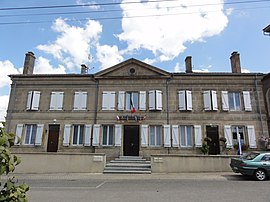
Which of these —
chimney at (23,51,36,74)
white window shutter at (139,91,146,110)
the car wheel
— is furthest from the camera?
chimney at (23,51,36,74)

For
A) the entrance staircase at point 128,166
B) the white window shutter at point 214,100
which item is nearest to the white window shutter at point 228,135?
the white window shutter at point 214,100

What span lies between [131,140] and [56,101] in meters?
6.77

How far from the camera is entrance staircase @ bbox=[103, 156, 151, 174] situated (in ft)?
40.4

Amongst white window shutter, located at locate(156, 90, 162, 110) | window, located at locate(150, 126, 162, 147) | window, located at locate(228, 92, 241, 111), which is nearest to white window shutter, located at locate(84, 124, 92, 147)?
window, located at locate(150, 126, 162, 147)

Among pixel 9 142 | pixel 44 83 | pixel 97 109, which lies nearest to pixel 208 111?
pixel 97 109

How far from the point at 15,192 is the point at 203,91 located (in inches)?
629

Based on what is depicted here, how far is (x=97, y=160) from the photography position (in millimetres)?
12469

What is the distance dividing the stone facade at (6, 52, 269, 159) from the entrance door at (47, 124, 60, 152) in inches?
3.0

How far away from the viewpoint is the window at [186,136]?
1550 centimetres

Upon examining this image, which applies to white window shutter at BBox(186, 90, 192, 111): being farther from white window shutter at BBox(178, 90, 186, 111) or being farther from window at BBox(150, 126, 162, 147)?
window at BBox(150, 126, 162, 147)

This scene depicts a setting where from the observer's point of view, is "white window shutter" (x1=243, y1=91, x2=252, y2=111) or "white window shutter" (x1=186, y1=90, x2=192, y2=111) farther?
"white window shutter" (x1=186, y1=90, x2=192, y2=111)

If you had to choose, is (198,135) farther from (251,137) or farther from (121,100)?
(121,100)

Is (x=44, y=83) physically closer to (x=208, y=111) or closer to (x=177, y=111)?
(x=177, y=111)

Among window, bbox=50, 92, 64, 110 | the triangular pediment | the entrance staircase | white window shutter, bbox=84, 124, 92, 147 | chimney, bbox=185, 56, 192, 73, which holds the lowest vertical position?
the entrance staircase
